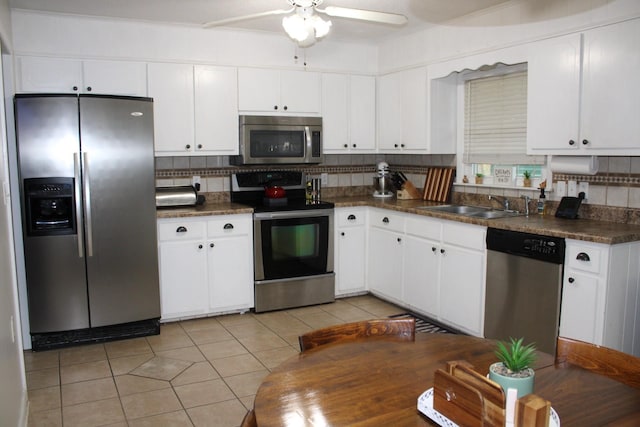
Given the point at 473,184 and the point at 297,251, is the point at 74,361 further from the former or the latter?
the point at 473,184

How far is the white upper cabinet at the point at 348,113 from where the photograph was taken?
16.4 feet

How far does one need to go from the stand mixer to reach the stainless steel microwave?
70cm

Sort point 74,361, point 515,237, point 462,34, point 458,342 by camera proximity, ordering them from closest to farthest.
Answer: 1. point 458,342
2. point 515,237
3. point 74,361
4. point 462,34

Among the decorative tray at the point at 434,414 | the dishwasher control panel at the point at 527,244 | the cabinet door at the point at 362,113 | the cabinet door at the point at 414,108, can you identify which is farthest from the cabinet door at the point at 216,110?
the decorative tray at the point at 434,414

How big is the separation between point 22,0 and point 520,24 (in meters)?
3.44

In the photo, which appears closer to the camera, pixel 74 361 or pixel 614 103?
pixel 614 103

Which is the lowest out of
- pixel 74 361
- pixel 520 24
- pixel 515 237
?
pixel 74 361

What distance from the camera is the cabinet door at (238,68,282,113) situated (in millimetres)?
4617

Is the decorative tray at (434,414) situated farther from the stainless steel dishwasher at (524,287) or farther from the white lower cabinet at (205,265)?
the white lower cabinet at (205,265)

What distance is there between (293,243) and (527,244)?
6.66 feet

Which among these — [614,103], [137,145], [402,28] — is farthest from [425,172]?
[137,145]

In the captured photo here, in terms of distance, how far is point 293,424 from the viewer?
125cm

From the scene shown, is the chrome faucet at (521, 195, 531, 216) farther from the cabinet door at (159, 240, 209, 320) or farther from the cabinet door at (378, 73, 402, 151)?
the cabinet door at (159, 240, 209, 320)

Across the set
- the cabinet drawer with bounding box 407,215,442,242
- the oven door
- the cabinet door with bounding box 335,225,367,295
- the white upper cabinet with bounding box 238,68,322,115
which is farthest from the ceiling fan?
the cabinet door with bounding box 335,225,367,295
